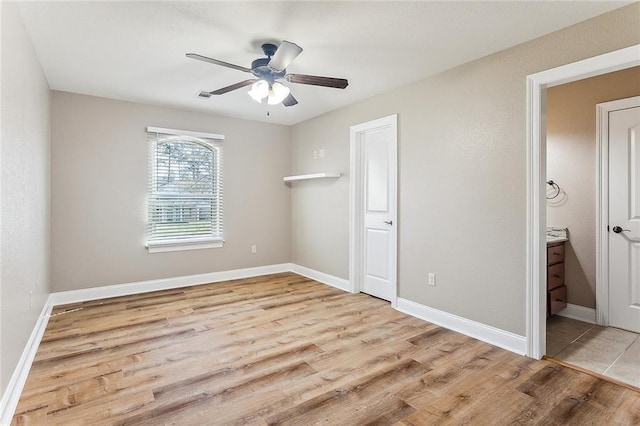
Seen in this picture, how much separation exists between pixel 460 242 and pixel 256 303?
7.86ft

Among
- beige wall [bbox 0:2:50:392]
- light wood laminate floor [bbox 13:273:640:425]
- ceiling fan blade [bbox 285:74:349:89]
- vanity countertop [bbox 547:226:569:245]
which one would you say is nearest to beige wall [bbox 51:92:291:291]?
beige wall [bbox 0:2:50:392]

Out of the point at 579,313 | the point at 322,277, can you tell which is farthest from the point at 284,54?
the point at 579,313

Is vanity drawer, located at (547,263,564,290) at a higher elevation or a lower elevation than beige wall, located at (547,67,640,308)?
lower

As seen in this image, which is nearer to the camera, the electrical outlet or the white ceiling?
the white ceiling

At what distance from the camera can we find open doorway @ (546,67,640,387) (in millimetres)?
3125

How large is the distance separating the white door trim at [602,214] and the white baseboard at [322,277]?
107 inches

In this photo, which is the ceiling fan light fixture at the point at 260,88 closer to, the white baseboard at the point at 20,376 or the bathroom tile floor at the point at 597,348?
the white baseboard at the point at 20,376

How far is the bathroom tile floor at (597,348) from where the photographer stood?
7.80ft

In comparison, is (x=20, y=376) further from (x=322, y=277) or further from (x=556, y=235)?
(x=556, y=235)

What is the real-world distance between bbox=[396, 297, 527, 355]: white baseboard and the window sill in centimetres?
284

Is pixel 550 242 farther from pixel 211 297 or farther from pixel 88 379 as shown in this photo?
pixel 88 379

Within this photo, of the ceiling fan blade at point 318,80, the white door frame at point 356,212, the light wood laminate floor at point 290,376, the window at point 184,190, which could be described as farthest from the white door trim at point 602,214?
the window at point 184,190

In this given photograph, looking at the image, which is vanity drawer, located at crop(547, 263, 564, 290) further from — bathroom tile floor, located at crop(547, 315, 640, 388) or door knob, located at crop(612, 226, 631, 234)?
door knob, located at crop(612, 226, 631, 234)

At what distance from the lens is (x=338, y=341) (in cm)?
285
